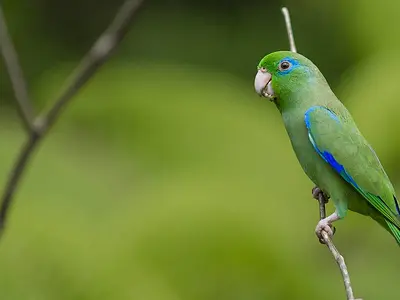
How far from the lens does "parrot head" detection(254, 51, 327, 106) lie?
1.26 m

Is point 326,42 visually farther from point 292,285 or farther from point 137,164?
point 292,285

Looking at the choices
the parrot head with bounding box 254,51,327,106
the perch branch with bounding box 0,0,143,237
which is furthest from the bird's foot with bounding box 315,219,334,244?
the perch branch with bounding box 0,0,143,237

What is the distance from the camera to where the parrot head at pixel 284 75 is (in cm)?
126

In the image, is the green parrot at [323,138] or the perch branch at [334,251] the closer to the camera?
the perch branch at [334,251]

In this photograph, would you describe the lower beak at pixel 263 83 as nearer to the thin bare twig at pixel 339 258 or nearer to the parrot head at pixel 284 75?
the parrot head at pixel 284 75

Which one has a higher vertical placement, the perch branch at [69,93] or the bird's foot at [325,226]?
the perch branch at [69,93]

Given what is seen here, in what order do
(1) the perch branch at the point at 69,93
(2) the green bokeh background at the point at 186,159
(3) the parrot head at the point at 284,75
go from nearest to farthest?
(1) the perch branch at the point at 69,93
(3) the parrot head at the point at 284,75
(2) the green bokeh background at the point at 186,159

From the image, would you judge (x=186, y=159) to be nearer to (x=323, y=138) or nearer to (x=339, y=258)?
(x=323, y=138)

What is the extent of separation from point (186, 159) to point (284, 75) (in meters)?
1.74

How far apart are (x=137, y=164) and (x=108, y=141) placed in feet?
0.54

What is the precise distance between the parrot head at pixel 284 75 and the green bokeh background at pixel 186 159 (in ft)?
3.45

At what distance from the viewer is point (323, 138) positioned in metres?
1.26

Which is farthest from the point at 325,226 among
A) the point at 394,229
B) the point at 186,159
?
the point at 186,159

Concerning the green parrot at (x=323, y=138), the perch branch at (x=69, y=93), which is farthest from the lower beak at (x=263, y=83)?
the perch branch at (x=69, y=93)
